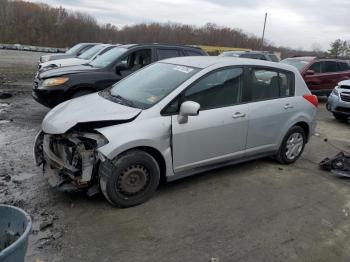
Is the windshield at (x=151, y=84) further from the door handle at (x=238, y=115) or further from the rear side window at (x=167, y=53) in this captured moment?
the rear side window at (x=167, y=53)

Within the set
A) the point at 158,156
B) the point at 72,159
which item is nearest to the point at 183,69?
the point at 158,156

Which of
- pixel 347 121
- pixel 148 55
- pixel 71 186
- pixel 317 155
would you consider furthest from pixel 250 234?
pixel 347 121

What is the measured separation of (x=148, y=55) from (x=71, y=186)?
17.2 feet

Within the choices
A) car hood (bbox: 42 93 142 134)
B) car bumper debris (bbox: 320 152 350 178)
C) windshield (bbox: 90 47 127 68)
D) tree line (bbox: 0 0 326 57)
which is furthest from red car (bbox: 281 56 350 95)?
tree line (bbox: 0 0 326 57)

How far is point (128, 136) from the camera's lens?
407cm

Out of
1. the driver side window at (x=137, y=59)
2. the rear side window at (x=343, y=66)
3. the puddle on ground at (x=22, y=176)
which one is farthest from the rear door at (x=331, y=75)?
the puddle on ground at (x=22, y=176)

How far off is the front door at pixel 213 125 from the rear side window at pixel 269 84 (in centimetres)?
26

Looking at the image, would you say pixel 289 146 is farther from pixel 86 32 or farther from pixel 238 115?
pixel 86 32

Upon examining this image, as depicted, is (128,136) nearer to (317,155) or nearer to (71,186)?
(71,186)

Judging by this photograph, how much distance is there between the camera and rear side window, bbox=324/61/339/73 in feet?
44.8

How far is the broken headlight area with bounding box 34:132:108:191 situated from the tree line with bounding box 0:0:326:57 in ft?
225

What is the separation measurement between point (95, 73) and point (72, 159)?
421cm

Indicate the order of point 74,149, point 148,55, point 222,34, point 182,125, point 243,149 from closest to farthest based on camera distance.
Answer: point 74,149 < point 182,125 < point 243,149 < point 148,55 < point 222,34

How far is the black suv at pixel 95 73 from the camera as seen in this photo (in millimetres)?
7711
